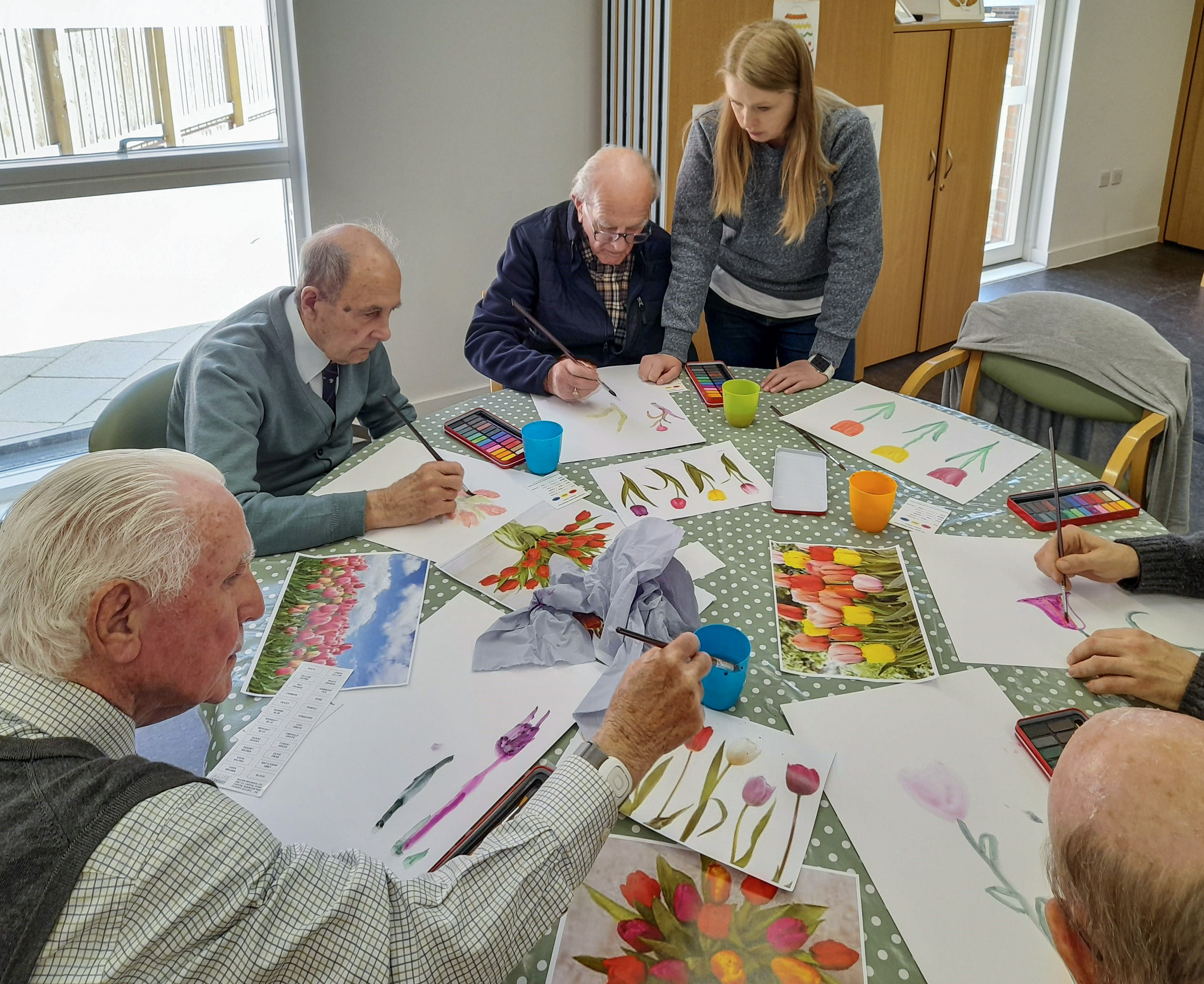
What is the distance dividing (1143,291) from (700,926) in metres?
6.14

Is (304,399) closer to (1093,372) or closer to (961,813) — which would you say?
(961,813)

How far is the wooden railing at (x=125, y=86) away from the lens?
2.94 metres

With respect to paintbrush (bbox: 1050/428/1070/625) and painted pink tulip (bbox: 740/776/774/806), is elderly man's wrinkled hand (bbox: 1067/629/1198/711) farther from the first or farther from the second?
painted pink tulip (bbox: 740/776/774/806)

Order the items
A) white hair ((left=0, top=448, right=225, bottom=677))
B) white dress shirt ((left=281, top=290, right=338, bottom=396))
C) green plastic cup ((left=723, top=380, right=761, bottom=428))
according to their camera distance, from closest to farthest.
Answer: white hair ((left=0, top=448, right=225, bottom=677))
white dress shirt ((left=281, top=290, right=338, bottom=396))
green plastic cup ((left=723, top=380, right=761, bottom=428))

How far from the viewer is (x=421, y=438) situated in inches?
73.9

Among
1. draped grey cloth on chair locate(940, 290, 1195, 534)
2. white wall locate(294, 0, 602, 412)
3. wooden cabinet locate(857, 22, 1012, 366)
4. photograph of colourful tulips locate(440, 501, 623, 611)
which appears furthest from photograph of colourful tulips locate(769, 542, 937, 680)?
wooden cabinet locate(857, 22, 1012, 366)

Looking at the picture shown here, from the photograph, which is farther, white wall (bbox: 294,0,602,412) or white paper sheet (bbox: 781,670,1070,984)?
white wall (bbox: 294,0,602,412)

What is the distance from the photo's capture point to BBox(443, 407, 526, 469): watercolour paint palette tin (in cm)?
197

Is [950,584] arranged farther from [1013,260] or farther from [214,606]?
[1013,260]

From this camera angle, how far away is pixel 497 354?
7.69ft

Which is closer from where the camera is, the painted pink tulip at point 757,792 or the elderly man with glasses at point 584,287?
the painted pink tulip at point 757,792

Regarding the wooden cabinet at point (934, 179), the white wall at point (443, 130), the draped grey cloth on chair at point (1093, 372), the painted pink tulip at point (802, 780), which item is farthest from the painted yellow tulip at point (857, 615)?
the wooden cabinet at point (934, 179)

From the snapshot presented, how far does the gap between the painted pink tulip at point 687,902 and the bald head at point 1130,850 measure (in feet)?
1.17

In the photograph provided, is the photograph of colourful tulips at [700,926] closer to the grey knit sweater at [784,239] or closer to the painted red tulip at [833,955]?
the painted red tulip at [833,955]
